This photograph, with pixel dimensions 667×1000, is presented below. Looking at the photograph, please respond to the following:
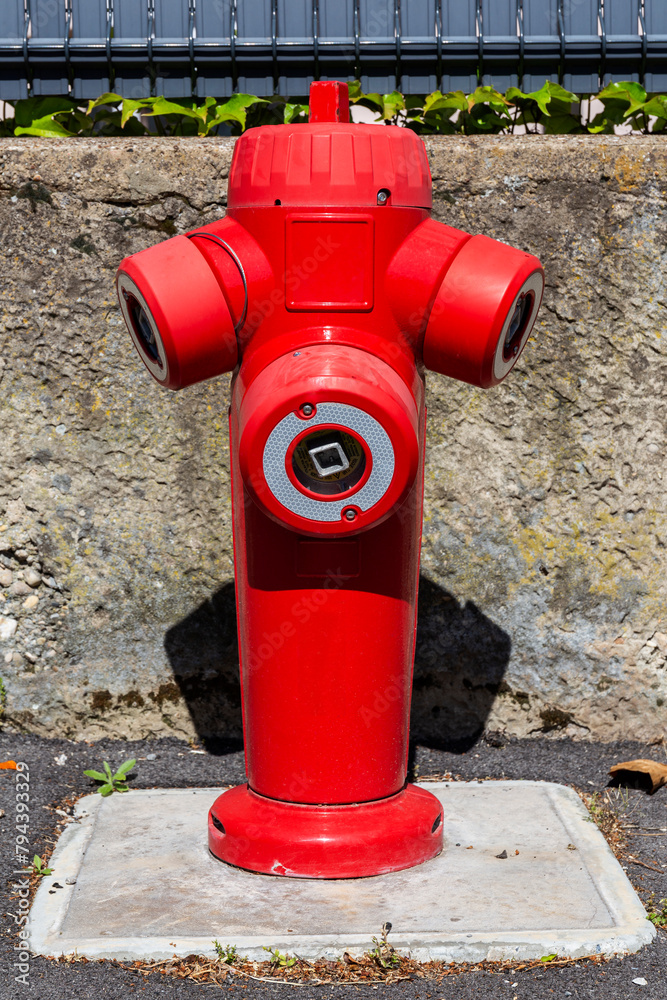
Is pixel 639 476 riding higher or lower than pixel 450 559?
higher

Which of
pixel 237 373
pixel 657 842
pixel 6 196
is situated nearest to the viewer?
pixel 237 373

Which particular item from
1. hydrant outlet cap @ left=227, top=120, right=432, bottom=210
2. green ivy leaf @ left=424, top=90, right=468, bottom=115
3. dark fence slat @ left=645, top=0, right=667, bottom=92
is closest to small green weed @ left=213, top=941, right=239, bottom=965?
hydrant outlet cap @ left=227, top=120, right=432, bottom=210

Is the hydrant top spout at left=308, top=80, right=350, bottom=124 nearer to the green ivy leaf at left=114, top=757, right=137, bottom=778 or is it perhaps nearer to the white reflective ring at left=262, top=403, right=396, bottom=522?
the white reflective ring at left=262, top=403, right=396, bottom=522

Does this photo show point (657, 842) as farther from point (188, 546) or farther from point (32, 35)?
point (32, 35)

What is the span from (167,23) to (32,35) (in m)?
0.45

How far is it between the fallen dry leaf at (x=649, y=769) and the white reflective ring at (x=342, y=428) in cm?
136

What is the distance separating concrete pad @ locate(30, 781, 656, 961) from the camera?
2.24m

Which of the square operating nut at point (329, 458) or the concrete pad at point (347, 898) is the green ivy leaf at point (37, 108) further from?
the concrete pad at point (347, 898)

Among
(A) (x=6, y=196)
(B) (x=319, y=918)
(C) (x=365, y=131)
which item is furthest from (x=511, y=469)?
(A) (x=6, y=196)

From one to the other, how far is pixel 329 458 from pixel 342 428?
0.09 metres

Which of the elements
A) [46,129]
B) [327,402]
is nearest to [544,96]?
[46,129]

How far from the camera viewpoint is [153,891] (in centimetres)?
248

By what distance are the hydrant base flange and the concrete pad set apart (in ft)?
0.11

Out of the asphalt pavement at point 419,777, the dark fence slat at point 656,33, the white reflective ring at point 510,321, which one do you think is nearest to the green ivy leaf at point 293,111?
the dark fence slat at point 656,33
